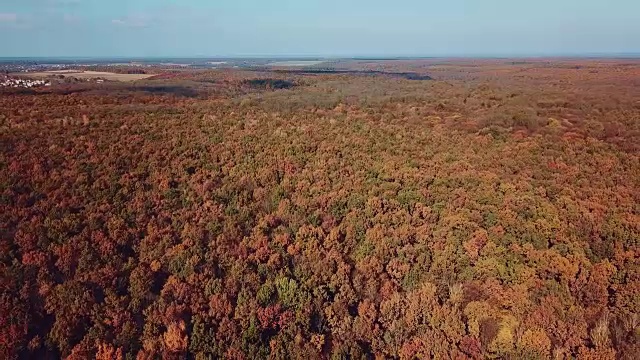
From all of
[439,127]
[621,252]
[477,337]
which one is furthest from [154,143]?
[621,252]

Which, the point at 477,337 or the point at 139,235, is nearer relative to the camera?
the point at 477,337

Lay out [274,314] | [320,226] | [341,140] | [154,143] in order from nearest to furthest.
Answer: [274,314]
[320,226]
[154,143]
[341,140]

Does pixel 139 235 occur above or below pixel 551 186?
below

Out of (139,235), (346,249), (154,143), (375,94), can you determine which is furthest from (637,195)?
(375,94)

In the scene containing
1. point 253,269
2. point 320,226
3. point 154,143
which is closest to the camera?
point 253,269

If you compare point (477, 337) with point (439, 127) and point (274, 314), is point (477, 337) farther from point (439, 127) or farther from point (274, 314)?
point (439, 127)

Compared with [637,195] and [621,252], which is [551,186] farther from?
[621,252]

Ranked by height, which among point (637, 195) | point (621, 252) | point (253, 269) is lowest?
point (253, 269)
